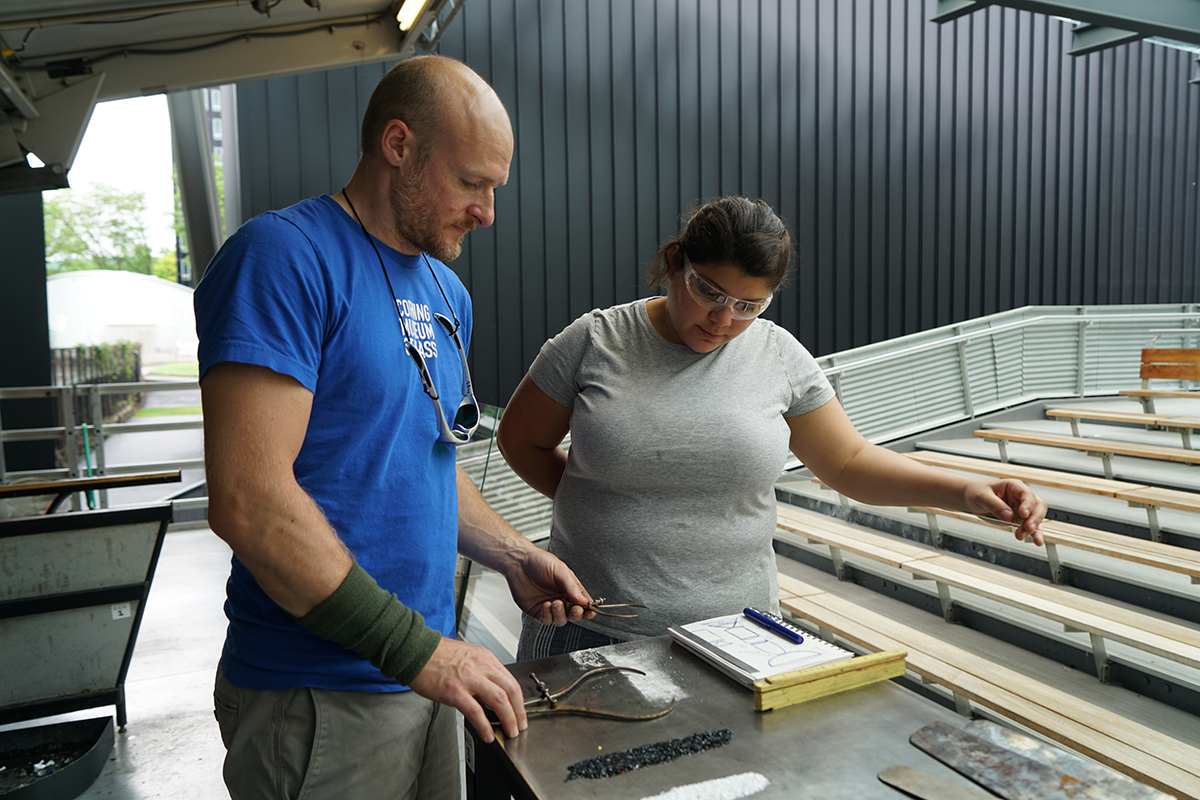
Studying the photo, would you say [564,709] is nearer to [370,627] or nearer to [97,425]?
[370,627]

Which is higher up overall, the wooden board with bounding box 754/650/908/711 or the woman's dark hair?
the woman's dark hair

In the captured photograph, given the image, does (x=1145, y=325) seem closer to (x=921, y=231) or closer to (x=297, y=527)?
(x=921, y=231)

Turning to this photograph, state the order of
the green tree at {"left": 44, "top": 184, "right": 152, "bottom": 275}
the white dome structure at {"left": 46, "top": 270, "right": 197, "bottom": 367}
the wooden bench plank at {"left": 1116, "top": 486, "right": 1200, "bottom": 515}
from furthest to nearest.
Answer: the green tree at {"left": 44, "top": 184, "right": 152, "bottom": 275}
the white dome structure at {"left": 46, "top": 270, "right": 197, "bottom": 367}
the wooden bench plank at {"left": 1116, "top": 486, "right": 1200, "bottom": 515}

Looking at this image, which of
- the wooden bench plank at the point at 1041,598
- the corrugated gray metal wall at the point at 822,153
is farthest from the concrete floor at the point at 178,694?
the corrugated gray metal wall at the point at 822,153

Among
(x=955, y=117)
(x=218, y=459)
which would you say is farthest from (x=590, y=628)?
(x=955, y=117)

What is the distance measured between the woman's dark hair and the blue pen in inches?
25.6

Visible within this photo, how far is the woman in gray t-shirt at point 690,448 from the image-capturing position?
1506 mm

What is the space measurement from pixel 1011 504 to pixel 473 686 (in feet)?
3.50

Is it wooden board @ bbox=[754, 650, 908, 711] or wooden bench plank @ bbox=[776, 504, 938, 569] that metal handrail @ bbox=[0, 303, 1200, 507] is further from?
wooden board @ bbox=[754, 650, 908, 711]

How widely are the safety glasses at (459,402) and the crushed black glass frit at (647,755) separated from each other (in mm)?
530

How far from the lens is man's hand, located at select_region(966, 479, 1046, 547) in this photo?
4.64ft

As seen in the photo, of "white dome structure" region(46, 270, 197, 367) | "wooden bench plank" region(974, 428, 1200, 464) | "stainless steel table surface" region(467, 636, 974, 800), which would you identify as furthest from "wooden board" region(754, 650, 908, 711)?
"white dome structure" region(46, 270, 197, 367)

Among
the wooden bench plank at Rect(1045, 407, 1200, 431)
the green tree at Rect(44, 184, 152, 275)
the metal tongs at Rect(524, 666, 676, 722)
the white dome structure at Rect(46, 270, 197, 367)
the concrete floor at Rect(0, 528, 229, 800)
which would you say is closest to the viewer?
the metal tongs at Rect(524, 666, 676, 722)

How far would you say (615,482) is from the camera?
1.53 metres
